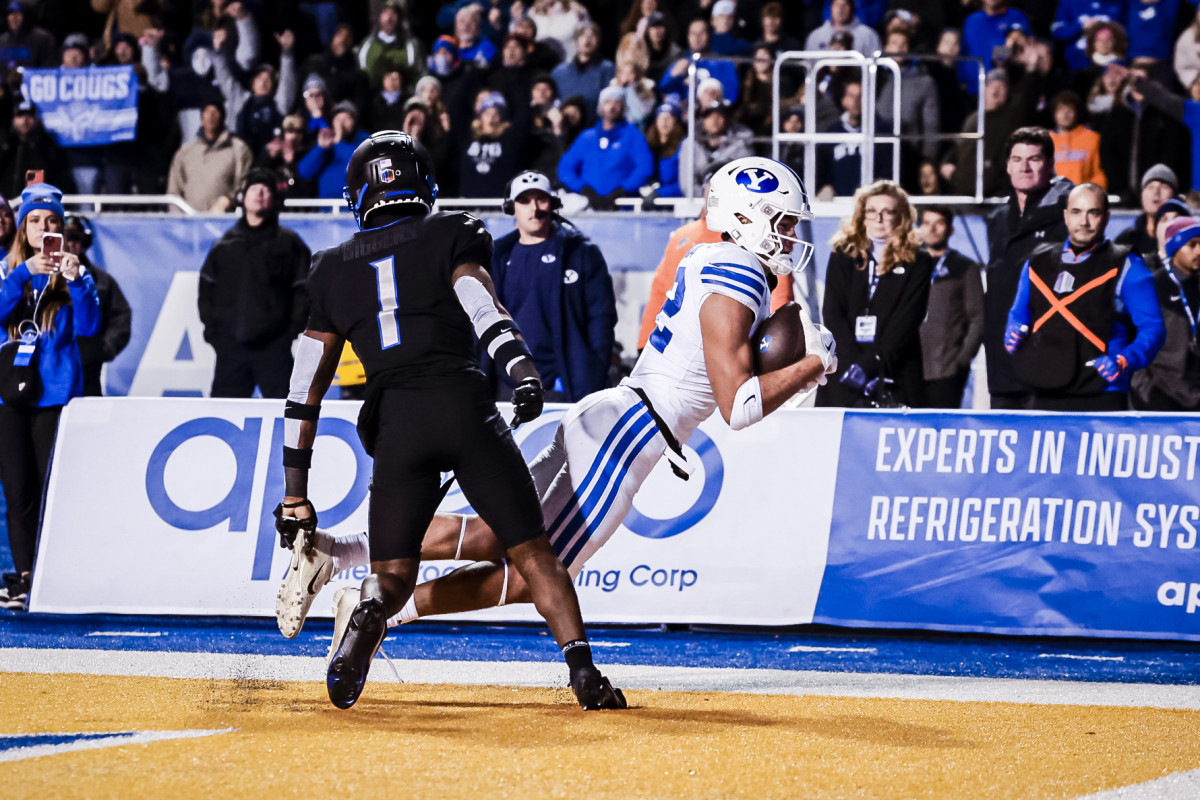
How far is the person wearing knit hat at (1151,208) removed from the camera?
32.8ft

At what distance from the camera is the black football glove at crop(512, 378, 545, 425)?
5.29m

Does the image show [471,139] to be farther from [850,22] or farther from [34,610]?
[34,610]

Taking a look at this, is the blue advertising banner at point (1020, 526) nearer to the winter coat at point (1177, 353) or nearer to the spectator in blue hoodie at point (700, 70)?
the winter coat at point (1177, 353)

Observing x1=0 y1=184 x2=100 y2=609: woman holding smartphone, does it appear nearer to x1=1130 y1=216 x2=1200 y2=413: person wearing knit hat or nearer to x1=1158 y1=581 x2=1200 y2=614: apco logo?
x1=1158 y1=581 x2=1200 y2=614: apco logo

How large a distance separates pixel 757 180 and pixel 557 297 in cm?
370

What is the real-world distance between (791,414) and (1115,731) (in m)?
3.01

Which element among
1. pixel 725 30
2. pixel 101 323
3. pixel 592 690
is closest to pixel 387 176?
pixel 592 690

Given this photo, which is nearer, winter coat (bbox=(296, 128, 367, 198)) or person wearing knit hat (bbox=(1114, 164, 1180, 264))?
person wearing knit hat (bbox=(1114, 164, 1180, 264))

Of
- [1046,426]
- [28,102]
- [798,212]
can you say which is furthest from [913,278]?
[28,102]

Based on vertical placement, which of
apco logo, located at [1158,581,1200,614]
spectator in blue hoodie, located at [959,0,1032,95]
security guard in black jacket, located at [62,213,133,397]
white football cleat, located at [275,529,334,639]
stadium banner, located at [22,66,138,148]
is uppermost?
spectator in blue hoodie, located at [959,0,1032,95]

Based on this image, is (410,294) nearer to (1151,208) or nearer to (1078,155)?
(1151,208)

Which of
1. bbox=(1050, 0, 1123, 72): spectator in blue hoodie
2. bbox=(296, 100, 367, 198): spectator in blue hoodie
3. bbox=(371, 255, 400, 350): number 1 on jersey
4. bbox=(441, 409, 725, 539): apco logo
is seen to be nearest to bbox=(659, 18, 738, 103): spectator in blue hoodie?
bbox=(296, 100, 367, 198): spectator in blue hoodie

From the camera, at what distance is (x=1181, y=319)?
366 inches

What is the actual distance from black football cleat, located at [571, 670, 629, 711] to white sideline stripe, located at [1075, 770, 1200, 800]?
5.82ft
